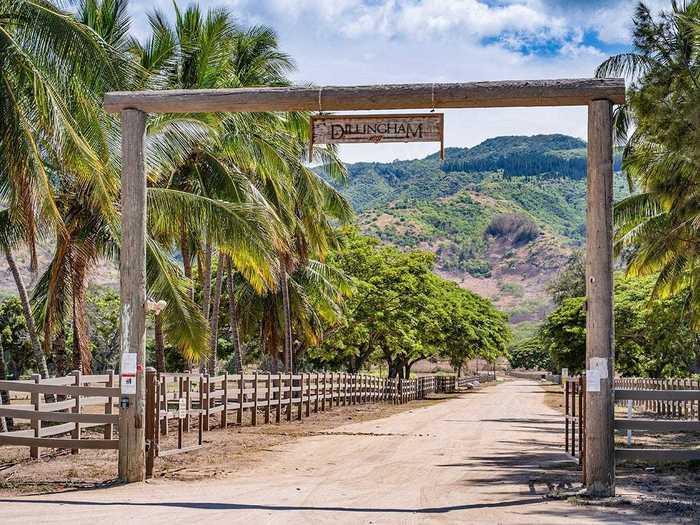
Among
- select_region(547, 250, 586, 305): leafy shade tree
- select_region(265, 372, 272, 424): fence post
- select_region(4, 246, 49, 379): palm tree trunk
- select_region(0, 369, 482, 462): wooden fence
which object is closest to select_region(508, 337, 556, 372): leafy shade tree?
select_region(547, 250, 586, 305): leafy shade tree

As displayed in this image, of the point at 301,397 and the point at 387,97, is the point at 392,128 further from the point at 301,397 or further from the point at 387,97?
the point at 301,397

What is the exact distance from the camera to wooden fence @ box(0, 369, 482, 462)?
12.5 metres

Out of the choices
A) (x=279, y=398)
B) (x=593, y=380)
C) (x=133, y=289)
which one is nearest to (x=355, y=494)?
(x=593, y=380)

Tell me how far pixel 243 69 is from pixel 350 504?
68.2ft

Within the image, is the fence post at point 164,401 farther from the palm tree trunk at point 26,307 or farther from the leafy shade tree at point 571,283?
the leafy shade tree at point 571,283

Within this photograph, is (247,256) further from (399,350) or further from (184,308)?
(399,350)

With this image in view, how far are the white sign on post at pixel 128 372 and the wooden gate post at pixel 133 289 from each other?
79 mm

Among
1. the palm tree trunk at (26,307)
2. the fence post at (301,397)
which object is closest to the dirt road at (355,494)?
the fence post at (301,397)

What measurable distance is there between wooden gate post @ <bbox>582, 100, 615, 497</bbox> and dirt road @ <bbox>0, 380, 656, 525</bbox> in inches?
34.3

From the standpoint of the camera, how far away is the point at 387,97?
11547 millimetres

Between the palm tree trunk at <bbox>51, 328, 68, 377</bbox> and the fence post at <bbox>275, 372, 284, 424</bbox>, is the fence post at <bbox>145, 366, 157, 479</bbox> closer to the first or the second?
the palm tree trunk at <bbox>51, 328, 68, 377</bbox>

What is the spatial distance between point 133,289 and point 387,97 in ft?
13.4

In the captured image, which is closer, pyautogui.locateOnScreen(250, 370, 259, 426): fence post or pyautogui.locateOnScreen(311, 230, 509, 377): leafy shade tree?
pyautogui.locateOnScreen(250, 370, 259, 426): fence post

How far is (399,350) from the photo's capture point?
47.8 metres
